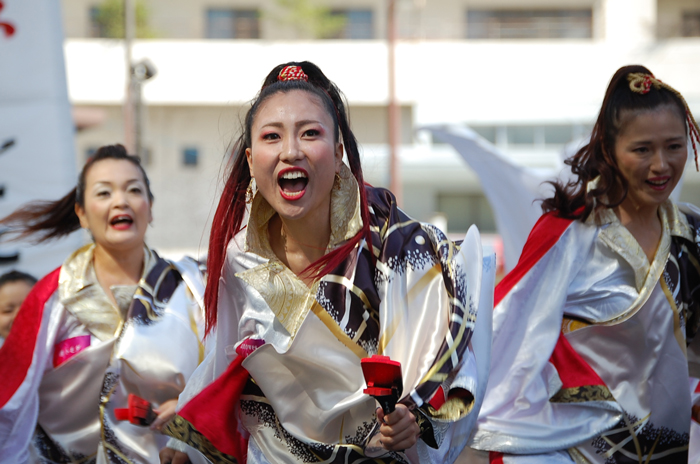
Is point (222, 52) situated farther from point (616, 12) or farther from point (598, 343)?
point (598, 343)

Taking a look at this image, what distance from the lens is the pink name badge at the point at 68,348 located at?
340cm

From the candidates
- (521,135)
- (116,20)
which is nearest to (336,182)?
(521,135)

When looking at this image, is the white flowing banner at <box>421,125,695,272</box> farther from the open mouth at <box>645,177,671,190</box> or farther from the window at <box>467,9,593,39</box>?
the window at <box>467,9,593,39</box>

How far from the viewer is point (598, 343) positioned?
282 centimetres

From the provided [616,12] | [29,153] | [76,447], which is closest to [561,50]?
[616,12]

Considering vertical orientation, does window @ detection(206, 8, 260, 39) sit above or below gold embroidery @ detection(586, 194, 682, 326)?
above

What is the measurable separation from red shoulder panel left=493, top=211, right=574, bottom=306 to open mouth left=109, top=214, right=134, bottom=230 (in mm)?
1618

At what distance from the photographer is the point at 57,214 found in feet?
12.8

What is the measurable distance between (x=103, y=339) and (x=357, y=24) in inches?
695

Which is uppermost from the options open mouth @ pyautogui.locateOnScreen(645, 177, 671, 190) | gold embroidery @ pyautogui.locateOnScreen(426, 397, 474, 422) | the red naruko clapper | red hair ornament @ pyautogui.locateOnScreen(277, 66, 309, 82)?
red hair ornament @ pyautogui.locateOnScreen(277, 66, 309, 82)

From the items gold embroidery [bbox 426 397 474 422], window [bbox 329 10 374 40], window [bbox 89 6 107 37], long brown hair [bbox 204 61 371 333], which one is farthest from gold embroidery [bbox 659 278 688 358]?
window [bbox 89 6 107 37]

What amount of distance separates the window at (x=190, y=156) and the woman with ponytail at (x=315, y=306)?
16.6 metres

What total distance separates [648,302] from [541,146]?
50.4ft

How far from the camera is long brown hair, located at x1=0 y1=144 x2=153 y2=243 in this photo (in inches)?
144
